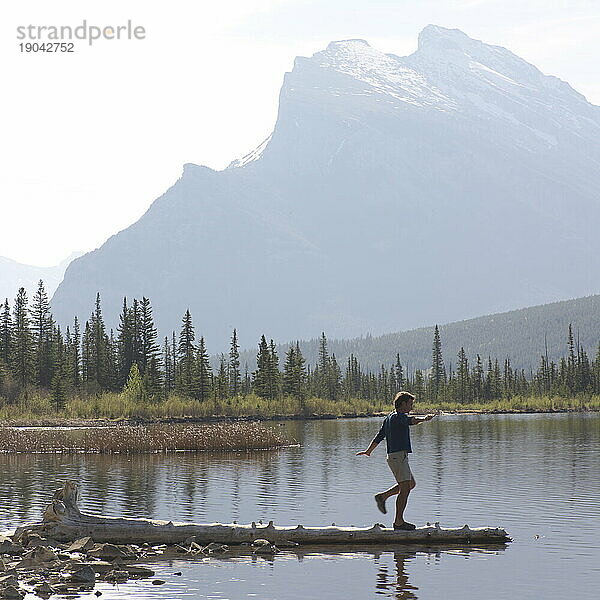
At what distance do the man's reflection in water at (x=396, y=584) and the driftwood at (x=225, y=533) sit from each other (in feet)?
5.63

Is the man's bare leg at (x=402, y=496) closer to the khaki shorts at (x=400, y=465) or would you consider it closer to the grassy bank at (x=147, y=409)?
the khaki shorts at (x=400, y=465)

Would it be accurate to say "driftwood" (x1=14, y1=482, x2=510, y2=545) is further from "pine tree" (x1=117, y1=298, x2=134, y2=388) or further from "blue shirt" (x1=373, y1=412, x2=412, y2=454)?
"pine tree" (x1=117, y1=298, x2=134, y2=388)

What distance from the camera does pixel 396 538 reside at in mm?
25438

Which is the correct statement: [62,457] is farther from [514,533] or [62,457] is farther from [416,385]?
[416,385]

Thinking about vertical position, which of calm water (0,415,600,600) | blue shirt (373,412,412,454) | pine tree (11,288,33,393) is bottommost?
calm water (0,415,600,600)

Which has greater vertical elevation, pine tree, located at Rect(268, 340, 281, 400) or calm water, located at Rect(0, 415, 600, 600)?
pine tree, located at Rect(268, 340, 281, 400)

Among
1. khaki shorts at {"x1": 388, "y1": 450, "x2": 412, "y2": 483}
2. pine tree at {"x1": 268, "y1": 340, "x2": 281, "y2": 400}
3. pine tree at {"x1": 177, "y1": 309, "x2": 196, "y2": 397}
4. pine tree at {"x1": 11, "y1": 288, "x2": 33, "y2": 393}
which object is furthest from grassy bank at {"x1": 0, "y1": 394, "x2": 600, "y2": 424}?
khaki shorts at {"x1": 388, "y1": 450, "x2": 412, "y2": 483}

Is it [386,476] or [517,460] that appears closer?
[386,476]

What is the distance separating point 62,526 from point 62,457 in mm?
29779

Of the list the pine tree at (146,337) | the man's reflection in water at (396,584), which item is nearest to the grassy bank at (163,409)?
the pine tree at (146,337)

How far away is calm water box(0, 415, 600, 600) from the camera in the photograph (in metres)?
21.5

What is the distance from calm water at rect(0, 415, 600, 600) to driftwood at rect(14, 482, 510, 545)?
563 mm

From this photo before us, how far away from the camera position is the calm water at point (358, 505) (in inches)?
846

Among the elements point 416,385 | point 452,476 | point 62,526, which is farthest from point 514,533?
point 416,385
